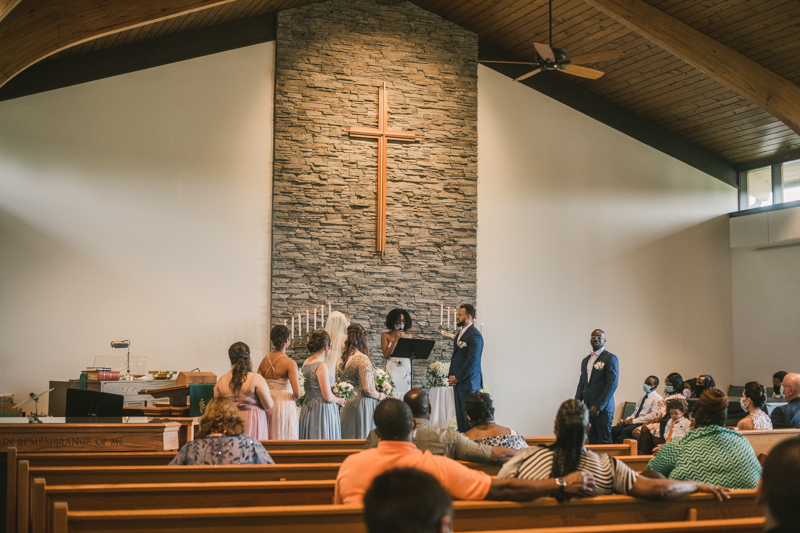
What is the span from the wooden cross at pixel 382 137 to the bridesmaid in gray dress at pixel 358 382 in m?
3.07

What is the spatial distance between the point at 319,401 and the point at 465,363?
1773mm

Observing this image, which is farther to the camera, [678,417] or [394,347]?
[394,347]

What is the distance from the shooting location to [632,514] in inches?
99.4

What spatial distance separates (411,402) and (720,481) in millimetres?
1356

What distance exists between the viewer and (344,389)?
6051mm

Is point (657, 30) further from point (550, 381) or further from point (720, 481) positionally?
point (720, 481)

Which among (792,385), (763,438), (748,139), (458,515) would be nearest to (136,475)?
(458,515)

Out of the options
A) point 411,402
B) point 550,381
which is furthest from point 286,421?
point 550,381

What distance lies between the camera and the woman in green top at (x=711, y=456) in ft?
10.1

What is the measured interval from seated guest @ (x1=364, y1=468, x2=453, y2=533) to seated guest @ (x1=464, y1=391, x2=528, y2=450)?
2225 mm

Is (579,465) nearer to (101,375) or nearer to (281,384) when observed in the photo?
(281,384)

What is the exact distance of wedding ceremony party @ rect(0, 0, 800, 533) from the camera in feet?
23.3

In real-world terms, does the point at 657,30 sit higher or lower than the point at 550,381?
higher

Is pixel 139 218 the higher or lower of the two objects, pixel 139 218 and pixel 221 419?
the higher
